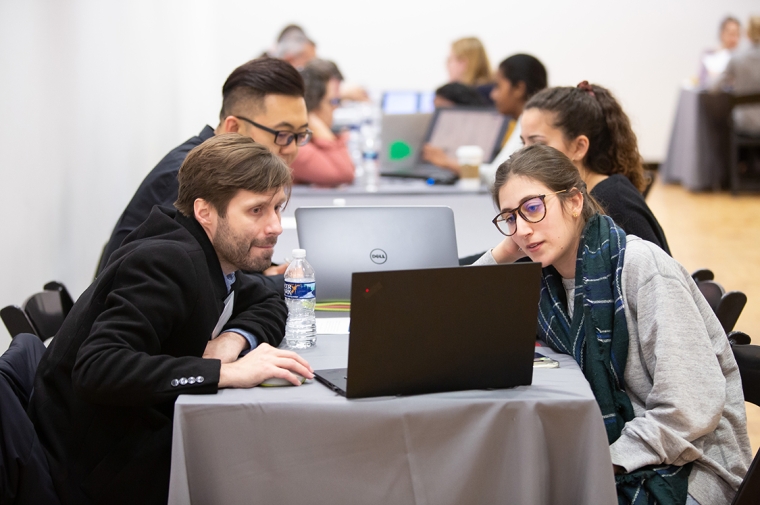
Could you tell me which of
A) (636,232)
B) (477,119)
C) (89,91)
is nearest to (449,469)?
(636,232)

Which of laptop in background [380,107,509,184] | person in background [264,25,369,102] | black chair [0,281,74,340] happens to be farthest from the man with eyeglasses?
person in background [264,25,369,102]

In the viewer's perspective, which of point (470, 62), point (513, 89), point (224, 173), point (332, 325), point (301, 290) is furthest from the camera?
point (470, 62)

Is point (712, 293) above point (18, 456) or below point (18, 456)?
above

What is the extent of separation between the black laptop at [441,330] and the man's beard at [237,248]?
1.19 feet

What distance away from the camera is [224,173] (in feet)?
5.62

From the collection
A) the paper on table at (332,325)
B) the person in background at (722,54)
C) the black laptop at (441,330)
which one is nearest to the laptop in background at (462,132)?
the paper on table at (332,325)

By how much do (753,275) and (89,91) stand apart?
4.26 m

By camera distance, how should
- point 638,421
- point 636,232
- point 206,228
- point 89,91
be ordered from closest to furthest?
point 638,421, point 206,228, point 636,232, point 89,91

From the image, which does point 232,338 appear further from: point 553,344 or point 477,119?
point 477,119

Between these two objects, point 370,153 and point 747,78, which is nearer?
point 370,153

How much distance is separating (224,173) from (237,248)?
16cm

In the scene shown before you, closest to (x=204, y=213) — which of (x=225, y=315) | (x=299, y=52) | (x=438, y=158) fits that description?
(x=225, y=315)

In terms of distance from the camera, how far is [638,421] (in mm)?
1626

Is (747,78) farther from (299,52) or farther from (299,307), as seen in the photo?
(299,307)
